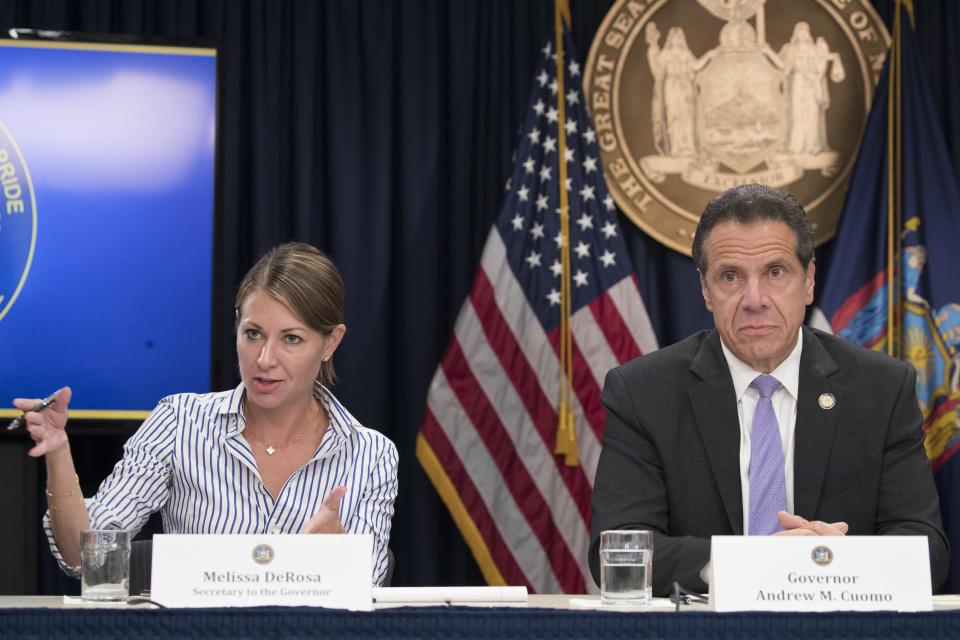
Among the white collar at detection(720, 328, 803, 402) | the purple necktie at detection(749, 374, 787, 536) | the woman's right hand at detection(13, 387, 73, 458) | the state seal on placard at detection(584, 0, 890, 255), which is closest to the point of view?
the woman's right hand at detection(13, 387, 73, 458)

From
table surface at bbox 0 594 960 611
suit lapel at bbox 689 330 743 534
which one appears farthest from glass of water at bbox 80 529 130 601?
suit lapel at bbox 689 330 743 534

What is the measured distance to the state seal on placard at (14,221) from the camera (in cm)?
350

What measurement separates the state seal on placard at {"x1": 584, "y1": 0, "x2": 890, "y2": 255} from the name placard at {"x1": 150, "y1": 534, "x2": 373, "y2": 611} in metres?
2.64

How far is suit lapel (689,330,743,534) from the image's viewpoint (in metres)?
2.09

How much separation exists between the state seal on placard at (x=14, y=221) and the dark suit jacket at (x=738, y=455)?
85.4 inches

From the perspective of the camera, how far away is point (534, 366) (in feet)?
12.2

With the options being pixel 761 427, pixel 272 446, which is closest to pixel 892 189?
pixel 761 427

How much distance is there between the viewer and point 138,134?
11.9ft

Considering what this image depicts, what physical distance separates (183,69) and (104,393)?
1081 millimetres

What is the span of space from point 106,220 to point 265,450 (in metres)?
1.54

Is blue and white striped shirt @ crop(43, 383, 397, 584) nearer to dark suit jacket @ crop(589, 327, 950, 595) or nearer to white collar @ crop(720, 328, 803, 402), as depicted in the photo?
dark suit jacket @ crop(589, 327, 950, 595)

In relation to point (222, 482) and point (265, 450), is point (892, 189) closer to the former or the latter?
point (265, 450)

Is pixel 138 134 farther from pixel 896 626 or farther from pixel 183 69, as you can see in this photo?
pixel 896 626

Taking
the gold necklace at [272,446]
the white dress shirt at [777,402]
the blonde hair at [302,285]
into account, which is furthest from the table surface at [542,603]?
the blonde hair at [302,285]
